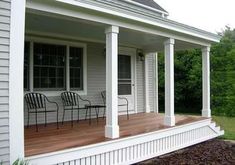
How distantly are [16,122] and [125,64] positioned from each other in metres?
6.11

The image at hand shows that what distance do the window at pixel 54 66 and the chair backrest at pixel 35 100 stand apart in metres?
0.22

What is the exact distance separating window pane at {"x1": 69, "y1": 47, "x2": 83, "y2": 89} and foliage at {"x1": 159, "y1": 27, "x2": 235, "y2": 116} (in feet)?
32.7

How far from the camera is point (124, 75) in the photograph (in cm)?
969

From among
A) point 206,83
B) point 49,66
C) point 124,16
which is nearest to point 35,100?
point 49,66

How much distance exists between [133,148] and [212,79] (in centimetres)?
1181

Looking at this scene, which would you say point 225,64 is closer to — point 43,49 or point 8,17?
point 43,49

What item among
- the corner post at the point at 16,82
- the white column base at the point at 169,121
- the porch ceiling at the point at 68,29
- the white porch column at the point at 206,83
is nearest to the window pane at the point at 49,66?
the porch ceiling at the point at 68,29

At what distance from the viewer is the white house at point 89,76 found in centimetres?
396

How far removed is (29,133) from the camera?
Result: 19.6 ft

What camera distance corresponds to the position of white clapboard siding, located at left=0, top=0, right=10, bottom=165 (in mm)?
3828

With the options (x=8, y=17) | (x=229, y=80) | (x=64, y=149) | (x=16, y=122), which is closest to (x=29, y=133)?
(x=64, y=149)

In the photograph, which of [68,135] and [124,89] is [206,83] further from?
[68,135]

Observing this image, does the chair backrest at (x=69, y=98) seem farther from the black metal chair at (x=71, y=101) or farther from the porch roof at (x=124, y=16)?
the porch roof at (x=124, y=16)

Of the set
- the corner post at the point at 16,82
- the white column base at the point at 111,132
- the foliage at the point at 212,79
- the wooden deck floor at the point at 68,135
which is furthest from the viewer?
the foliage at the point at 212,79
